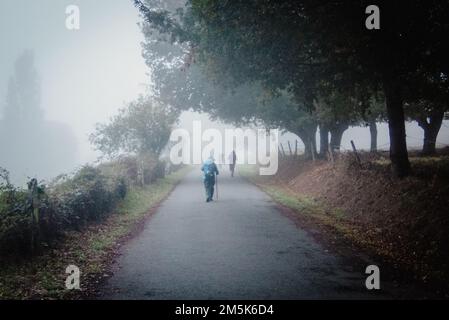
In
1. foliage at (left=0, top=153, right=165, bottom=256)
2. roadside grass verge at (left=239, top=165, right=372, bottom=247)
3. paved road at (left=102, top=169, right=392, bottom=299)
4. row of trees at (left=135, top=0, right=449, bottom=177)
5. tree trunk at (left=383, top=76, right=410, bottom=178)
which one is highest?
row of trees at (left=135, top=0, right=449, bottom=177)

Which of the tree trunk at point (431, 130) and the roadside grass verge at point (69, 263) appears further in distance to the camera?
the tree trunk at point (431, 130)

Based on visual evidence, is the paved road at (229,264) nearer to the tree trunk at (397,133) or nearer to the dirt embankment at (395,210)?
the dirt embankment at (395,210)

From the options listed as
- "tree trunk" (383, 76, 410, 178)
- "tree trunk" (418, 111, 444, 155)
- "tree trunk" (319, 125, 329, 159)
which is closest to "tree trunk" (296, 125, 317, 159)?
"tree trunk" (319, 125, 329, 159)

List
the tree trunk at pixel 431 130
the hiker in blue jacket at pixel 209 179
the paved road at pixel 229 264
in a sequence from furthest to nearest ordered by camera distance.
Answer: the tree trunk at pixel 431 130 < the hiker in blue jacket at pixel 209 179 < the paved road at pixel 229 264

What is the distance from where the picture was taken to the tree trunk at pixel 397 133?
43.3 ft

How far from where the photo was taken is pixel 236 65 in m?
14.7

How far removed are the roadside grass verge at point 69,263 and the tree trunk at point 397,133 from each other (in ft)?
29.5

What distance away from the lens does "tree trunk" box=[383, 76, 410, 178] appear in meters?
13.2

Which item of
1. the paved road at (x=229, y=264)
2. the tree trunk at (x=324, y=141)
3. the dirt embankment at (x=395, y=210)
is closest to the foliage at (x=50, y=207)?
the paved road at (x=229, y=264)

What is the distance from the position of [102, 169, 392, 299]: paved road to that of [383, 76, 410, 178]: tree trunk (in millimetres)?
4339

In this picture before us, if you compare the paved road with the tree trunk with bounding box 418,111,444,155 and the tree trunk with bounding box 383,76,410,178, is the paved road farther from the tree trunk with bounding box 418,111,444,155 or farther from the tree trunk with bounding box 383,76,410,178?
the tree trunk with bounding box 418,111,444,155
